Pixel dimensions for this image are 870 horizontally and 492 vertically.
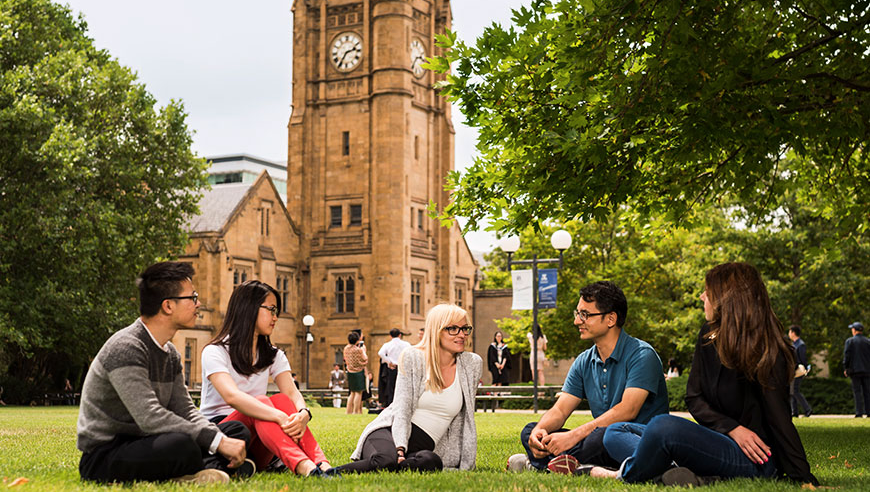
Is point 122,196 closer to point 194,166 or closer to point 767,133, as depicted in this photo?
point 194,166

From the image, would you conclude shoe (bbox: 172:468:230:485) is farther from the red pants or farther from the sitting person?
the sitting person

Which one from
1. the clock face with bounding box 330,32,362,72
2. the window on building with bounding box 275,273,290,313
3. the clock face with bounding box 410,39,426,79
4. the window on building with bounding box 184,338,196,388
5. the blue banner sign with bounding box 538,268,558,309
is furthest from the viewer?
A: the clock face with bounding box 330,32,362,72

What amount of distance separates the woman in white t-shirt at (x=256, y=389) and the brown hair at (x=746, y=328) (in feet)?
9.97

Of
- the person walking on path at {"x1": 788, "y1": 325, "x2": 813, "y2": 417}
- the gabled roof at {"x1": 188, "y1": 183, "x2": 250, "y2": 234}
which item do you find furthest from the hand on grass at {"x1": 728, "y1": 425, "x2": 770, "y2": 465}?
the gabled roof at {"x1": 188, "y1": 183, "x2": 250, "y2": 234}

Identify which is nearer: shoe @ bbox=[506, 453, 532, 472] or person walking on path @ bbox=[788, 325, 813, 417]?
shoe @ bbox=[506, 453, 532, 472]

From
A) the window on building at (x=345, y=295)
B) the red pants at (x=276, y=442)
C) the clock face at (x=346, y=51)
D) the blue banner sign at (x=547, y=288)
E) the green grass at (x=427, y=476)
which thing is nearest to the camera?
the green grass at (x=427, y=476)

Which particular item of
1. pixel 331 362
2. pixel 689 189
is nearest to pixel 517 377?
pixel 331 362

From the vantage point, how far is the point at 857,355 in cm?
2322

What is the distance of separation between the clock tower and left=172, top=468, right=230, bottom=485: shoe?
50.4 m

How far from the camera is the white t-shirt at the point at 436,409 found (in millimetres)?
7820

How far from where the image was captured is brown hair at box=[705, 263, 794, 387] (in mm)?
6223

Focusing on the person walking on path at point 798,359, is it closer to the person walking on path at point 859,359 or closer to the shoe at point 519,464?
the person walking on path at point 859,359

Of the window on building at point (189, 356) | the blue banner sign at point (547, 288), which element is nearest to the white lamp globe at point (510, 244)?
the blue banner sign at point (547, 288)

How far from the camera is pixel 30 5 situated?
36.8 m
